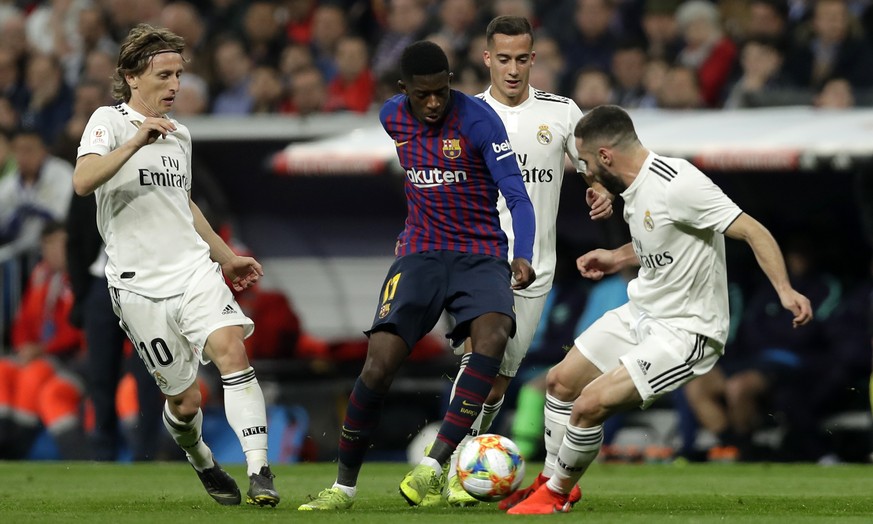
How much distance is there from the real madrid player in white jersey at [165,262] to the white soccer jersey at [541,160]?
169 cm

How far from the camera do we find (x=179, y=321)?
8.75m

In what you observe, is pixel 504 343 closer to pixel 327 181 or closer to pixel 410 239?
pixel 410 239

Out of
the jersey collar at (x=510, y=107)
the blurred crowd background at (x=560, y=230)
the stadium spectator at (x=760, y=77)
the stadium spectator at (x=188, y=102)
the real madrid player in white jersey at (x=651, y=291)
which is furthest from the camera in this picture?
the stadium spectator at (x=188, y=102)

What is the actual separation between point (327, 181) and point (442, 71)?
28.3 feet

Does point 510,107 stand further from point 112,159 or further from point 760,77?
point 760,77

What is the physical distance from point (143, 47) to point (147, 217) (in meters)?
0.90

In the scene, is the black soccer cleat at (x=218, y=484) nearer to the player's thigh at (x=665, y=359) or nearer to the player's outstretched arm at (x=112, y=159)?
the player's outstretched arm at (x=112, y=159)

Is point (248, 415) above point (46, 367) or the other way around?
above

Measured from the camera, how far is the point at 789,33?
15.8 m

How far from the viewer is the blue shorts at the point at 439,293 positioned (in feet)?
27.7

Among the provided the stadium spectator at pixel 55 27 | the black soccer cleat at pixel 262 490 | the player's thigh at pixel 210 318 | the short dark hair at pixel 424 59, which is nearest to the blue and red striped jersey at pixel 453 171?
the short dark hair at pixel 424 59

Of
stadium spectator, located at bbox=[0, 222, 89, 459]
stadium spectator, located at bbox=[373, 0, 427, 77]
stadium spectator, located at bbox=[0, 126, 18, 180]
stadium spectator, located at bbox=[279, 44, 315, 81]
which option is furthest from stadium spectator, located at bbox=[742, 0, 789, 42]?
stadium spectator, located at bbox=[0, 126, 18, 180]

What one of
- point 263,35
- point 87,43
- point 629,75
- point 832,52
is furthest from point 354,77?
point 832,52

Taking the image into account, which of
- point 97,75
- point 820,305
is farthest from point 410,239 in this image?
point 97,75
